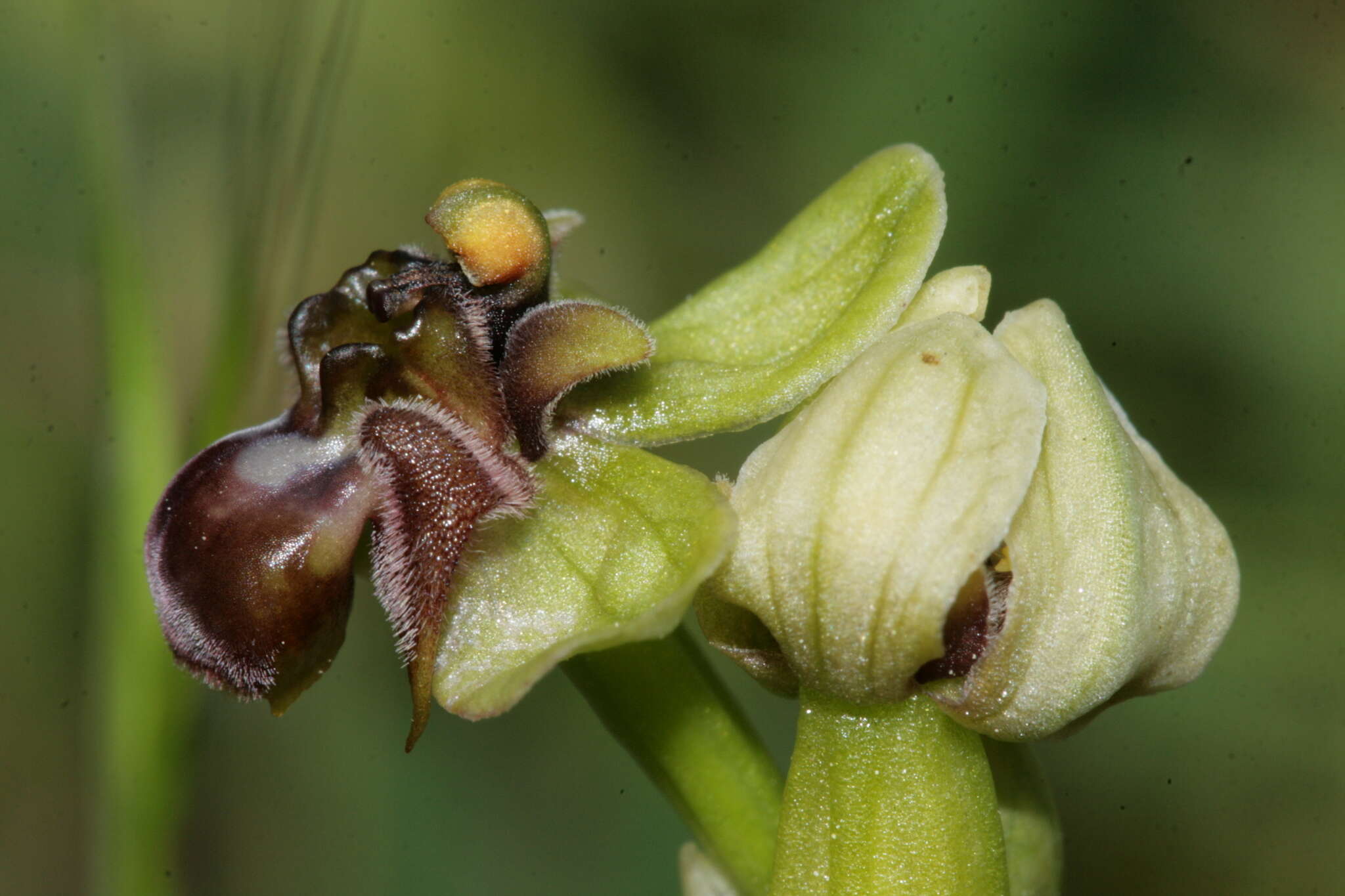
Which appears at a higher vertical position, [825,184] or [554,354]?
[554,354]

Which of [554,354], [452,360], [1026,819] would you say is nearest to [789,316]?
[554,354]

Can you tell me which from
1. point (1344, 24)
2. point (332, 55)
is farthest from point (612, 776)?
point (1344, 24)

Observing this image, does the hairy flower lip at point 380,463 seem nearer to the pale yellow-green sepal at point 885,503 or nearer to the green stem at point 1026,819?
the pale yellow-green sepal at point 885,503

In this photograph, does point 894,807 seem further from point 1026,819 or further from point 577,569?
point 577,569

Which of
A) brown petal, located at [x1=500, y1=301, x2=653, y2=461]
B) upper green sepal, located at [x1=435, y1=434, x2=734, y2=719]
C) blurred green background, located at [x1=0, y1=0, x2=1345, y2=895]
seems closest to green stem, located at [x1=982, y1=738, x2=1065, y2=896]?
upper green sepal, located at [x1=435, y1=434, x2=734, y2=719]

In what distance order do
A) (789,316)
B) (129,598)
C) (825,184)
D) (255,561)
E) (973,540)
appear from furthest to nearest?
(825,184)
(129,598)
(789,316)
(255,561)
(973,540)
